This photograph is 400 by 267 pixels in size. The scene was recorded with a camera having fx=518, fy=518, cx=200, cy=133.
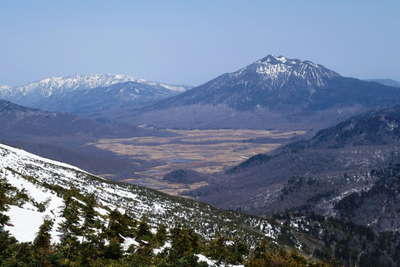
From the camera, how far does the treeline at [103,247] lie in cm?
2986

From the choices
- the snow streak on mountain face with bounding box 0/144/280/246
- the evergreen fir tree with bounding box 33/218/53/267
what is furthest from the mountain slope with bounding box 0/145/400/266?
the evergreen fir tree with bounding box 33/218/53/267

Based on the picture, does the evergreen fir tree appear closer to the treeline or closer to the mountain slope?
the treeline

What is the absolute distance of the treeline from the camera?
2986cm

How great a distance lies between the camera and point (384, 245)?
134 meters

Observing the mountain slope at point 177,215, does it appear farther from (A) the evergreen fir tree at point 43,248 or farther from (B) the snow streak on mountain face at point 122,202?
(A) the evergreen fir tree at point 43,248

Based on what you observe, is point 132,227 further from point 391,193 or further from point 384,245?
point 391,193

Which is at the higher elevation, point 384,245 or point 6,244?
point 6,244

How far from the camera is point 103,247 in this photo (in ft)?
115

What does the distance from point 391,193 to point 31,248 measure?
172m

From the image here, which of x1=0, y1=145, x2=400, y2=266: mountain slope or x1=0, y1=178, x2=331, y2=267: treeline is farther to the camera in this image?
x1=0, y1=145, x2=400, y2=266: mountain slope

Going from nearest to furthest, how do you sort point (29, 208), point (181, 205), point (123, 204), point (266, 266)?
point (266, 266)
point (29, 208)
point (123, 204)
point (181, 205)

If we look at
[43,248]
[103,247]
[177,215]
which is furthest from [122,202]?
[43,248]

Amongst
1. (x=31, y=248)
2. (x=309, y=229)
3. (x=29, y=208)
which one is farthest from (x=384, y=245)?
(x=31, y=248)

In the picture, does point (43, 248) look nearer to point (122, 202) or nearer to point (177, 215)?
point (122, 202)
